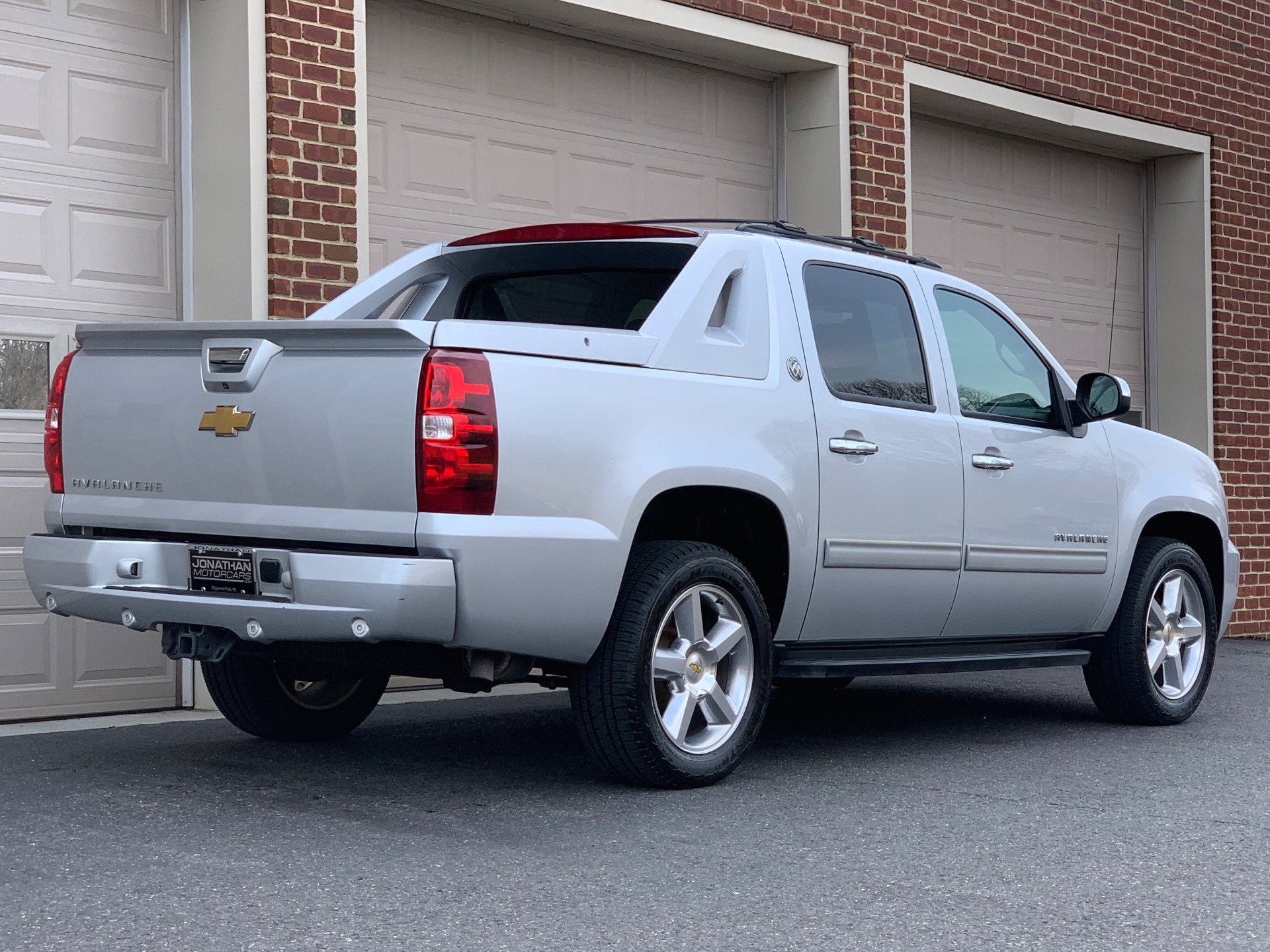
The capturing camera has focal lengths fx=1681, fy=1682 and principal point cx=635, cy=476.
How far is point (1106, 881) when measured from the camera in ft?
14.0

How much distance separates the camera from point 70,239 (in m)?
7.61

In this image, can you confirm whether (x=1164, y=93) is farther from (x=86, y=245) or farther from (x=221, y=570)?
(x=221, y=570)

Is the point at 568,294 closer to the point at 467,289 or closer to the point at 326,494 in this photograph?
the point at 467,289

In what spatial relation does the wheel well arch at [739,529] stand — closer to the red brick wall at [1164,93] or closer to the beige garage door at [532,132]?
the beige garage door at [532,132]

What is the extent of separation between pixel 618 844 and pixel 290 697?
2.07m

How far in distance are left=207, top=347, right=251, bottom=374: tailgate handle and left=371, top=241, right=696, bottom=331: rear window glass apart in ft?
3.43

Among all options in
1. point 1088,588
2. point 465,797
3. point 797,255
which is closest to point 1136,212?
point 1088,588

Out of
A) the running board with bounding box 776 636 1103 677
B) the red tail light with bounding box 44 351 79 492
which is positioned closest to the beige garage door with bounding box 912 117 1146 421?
the running board with bounding box 776 636 1103 677

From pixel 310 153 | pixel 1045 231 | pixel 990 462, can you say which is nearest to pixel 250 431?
pixel 990 462

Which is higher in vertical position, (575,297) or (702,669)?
(575,297)

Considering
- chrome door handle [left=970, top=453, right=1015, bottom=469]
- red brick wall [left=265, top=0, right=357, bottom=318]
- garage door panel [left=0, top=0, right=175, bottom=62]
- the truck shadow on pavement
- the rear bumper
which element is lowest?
the truck shadow on pavement

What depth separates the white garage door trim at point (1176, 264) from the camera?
43.7ft

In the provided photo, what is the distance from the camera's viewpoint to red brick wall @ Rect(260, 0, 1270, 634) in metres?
7.99

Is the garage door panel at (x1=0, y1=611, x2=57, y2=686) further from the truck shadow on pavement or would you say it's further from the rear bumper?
the rear bumper
